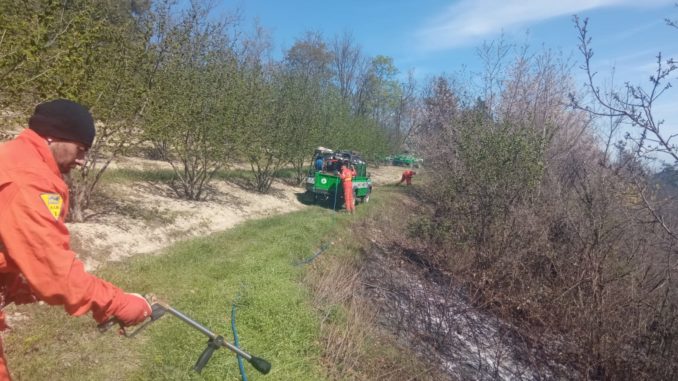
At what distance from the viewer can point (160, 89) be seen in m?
10.7

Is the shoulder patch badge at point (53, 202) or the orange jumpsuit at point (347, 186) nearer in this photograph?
the shoulder patch badge at point (53, 202)

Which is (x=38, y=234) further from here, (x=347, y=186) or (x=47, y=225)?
(x=347, y=186)

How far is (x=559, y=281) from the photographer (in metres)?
9.30

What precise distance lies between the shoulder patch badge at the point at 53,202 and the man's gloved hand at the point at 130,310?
0.54 metres

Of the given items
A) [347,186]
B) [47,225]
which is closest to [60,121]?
[47,225]

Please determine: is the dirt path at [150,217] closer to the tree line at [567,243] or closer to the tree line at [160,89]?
the tree line at [160,89]

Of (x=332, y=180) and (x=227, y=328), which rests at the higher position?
(x=332, y=180)

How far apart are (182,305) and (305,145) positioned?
1424 centimetres

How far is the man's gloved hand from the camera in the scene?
2271mm

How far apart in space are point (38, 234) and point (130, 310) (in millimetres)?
641

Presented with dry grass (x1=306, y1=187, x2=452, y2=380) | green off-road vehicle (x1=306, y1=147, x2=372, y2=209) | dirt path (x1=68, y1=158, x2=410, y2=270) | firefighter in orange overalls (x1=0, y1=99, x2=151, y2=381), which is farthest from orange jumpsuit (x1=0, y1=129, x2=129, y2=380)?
green off-road vehicle (x1=306, y1=147, x2=372, y2=209)

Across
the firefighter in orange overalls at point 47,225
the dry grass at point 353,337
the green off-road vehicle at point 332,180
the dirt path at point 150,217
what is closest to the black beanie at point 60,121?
the firefighter in orange overalls at point 47,225

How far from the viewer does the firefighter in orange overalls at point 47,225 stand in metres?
1.88

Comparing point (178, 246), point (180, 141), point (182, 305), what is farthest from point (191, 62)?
point (182, 305)
